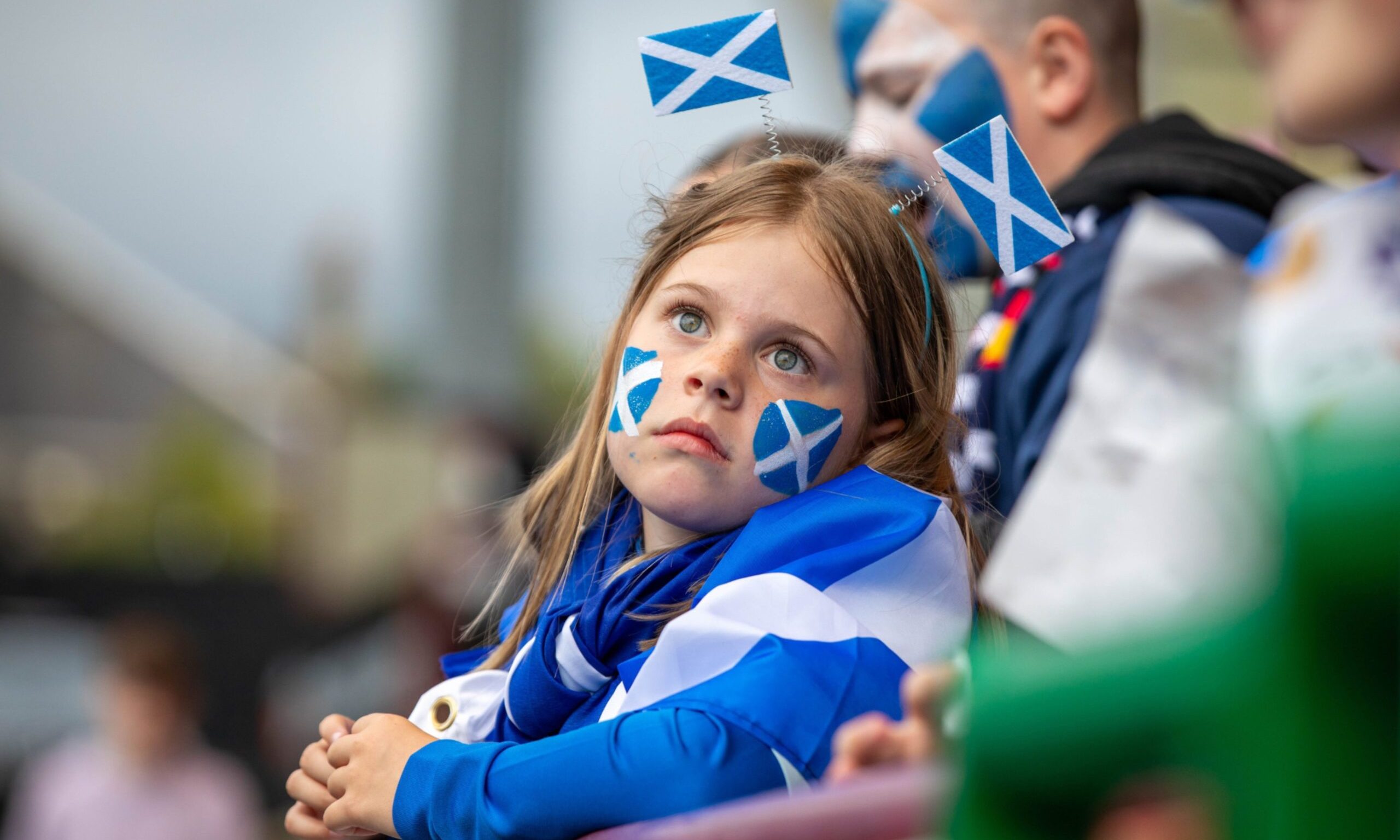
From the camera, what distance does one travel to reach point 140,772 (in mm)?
4508

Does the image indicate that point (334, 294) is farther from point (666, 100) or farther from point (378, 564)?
point (666, 100)

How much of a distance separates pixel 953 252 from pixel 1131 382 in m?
1.77

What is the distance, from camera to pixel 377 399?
53.8 feet

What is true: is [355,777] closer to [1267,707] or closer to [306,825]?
[306,825]

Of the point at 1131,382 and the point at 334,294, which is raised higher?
the point at 1131,382

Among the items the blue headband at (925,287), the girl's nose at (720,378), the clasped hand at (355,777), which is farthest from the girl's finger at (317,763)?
the blue headband at (925,287)

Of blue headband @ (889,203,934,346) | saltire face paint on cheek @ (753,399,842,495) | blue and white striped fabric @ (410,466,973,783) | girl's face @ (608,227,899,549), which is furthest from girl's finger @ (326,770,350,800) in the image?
blue headband @ (889,203,934,346)

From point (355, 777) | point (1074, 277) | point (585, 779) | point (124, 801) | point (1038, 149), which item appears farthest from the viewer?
point (124, 801)

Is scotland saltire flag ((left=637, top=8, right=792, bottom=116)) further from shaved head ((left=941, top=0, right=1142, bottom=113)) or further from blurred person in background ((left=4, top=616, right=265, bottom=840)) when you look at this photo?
blurred person in background ((left=4, top=616, right=265, bottom=840))

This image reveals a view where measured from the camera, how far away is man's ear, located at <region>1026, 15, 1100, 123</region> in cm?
231

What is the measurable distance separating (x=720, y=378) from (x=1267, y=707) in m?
0.98

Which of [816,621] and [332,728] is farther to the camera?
[332,728]

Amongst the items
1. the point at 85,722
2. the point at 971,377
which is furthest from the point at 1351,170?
Answer: the point at 85,722

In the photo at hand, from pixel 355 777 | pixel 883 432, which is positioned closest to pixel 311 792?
pixel 355 777
